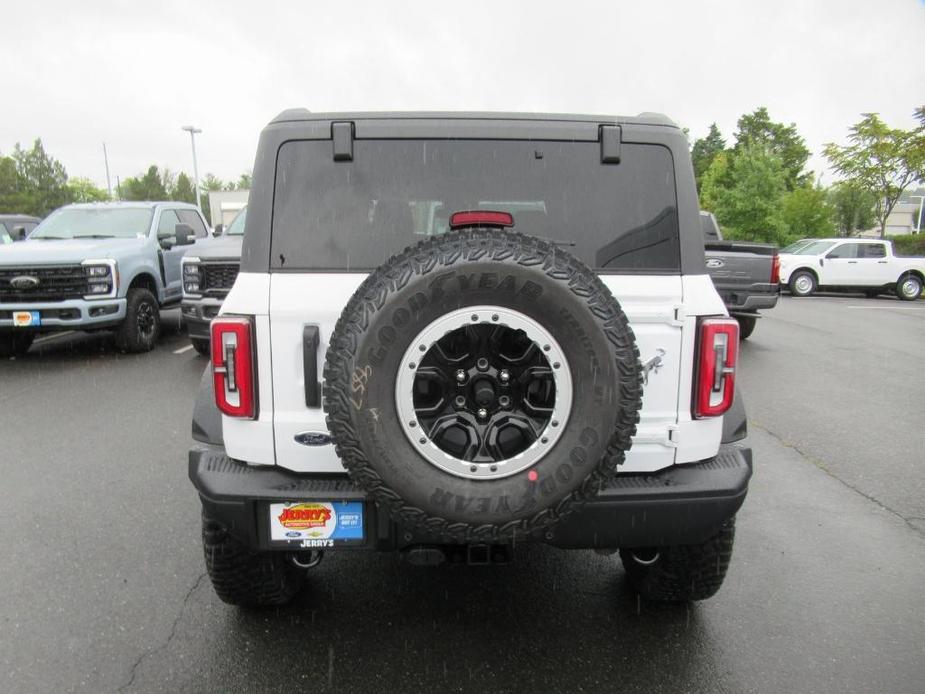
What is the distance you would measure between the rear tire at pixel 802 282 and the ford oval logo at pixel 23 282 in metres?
19.3

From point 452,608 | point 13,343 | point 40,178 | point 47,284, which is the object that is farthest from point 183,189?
point 452,608

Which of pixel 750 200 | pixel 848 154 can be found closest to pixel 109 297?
pixel 750 200

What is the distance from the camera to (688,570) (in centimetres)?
281

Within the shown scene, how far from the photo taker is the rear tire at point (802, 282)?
66.2ft

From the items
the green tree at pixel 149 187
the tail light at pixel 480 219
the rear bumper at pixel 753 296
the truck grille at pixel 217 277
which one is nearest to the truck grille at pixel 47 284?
the truck grille at pixel 217 277

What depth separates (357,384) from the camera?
203cm

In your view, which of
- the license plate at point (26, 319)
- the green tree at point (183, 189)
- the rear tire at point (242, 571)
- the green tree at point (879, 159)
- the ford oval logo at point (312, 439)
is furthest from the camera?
the green tree at point (183, 189)

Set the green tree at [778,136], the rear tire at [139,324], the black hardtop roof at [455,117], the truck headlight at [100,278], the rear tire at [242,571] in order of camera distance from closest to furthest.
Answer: the black hardtop roof at [455,117] → the rear tire at [242,571] → the truck headlight at [100,278] → the rear tire at [139,324] → the green tree at [778,136]

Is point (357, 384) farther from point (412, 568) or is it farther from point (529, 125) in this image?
point (412, 568)

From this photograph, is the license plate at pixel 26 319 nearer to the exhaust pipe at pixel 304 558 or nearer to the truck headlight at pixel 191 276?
the truck headlight at pixel 191 276

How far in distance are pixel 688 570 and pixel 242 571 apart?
5.98 ft

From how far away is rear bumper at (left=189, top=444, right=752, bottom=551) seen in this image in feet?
7.61

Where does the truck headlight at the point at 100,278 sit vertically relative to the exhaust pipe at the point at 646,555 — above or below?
above

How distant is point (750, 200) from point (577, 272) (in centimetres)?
3187
